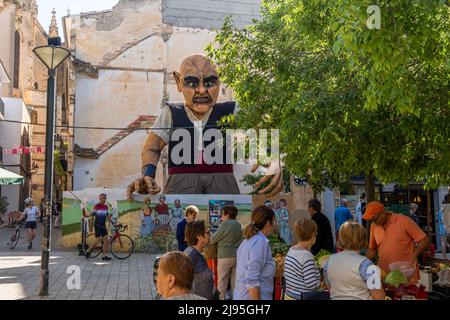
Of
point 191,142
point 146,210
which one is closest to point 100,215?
point 146,210

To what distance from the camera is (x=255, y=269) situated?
475 centimetres

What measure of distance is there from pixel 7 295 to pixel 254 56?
711cm

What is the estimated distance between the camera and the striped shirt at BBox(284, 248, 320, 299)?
15.0 ft

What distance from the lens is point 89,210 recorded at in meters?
17.4

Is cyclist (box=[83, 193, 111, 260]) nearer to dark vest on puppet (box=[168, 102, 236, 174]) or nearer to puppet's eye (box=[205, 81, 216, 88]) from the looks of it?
dark vest on puppet (box=[168, 102, 236, 174])

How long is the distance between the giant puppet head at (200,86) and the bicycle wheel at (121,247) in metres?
8.94

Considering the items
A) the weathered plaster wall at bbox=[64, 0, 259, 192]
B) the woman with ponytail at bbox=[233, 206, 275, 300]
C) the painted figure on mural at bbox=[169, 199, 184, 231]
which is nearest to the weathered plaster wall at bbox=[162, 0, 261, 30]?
the weathered plaster wall at bbox=[64, 0, 259, 192]

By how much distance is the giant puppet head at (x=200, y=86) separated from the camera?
22812 millimetres

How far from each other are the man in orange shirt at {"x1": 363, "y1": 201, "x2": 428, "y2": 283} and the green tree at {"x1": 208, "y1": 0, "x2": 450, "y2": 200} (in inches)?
52.1

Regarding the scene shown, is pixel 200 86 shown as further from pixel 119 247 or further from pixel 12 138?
pixel 12 138

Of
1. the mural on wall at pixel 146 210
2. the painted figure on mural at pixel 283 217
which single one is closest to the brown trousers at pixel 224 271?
the mural on wall at pixel 146 210

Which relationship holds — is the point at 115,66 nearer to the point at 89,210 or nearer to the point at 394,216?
the point at 89,210

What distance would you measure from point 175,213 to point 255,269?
44.0 feet
